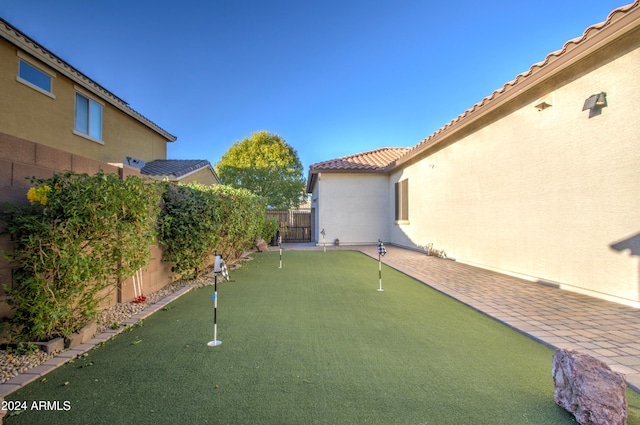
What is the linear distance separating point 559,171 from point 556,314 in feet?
8.61

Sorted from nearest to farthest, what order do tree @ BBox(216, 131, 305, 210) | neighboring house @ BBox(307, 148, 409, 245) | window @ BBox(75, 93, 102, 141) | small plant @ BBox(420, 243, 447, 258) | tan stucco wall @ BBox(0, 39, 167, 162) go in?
tan stucco wall @ BBox(0, 39, 167, 162)
small plant @ BBox(420, 243, 447, 258)
window @ BBox(75, 93, 102, 141)
neighboring house @ BBox(307, 148, 409, 245)
tree @ BBox(216, 131, 305, 210)

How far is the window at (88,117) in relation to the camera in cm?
1038

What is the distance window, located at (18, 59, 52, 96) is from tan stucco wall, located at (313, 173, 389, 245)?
32.1 ft

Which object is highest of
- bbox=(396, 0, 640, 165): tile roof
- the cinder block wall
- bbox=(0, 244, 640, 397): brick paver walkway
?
bbox=(396, 0, 640, 165): tile roof

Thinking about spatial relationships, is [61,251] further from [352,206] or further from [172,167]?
[172,167]

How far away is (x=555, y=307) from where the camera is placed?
4289 mm

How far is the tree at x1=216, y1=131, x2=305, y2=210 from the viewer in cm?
2583

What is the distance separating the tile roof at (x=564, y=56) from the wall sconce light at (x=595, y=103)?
0.64 meters

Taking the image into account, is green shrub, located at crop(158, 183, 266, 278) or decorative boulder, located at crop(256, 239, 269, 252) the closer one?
green shrub, located at crop(158, 183, 266, 278)

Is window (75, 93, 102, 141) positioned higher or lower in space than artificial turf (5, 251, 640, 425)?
higher

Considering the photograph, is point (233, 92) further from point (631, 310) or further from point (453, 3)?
point (631, 310)

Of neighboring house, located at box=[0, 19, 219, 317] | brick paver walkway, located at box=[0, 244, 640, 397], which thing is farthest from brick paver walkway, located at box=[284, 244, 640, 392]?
neighboring house, located at box=[0, 19, 219, 317]

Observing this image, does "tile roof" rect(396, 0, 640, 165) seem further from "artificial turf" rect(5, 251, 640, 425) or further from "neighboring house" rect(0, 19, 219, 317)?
"neighboring house" rect(0, 19, 219, 317)

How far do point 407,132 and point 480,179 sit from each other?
31.6 ft
